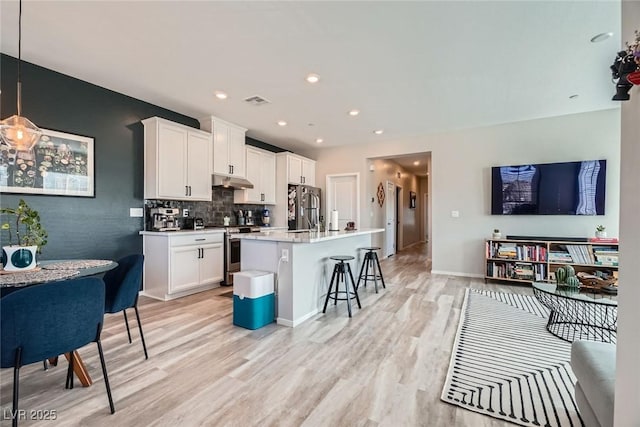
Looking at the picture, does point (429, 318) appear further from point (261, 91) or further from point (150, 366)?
point (261, 91)

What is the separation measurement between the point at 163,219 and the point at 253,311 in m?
2.29

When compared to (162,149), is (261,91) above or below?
above

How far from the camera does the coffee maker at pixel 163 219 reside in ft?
13.4

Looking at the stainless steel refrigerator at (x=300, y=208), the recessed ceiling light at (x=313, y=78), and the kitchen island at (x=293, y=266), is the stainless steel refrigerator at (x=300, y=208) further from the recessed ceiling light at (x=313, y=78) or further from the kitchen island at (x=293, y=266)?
the recessed ceiling light at (x=313, y=78)

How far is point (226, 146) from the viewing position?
4.88 meters

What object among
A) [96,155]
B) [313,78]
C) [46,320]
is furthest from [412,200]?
[46,320]

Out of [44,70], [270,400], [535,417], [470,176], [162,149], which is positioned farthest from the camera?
[470,176]

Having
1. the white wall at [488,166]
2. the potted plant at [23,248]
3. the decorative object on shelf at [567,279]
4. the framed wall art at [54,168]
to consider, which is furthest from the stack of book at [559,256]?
the framed wall art at [54,168]

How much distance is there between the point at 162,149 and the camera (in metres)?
3.95

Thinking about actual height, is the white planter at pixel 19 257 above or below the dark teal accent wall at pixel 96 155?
below

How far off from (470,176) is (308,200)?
129 inches

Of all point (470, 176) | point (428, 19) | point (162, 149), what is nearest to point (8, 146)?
point (162, 149)

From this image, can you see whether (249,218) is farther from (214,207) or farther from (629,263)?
(629,263)

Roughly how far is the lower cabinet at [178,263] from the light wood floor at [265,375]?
1.98ft
